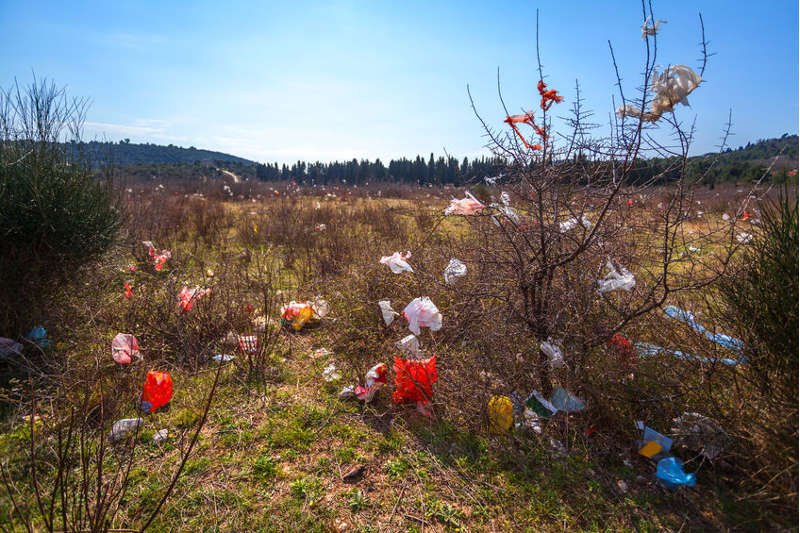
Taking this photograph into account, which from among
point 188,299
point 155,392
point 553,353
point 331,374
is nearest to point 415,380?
point 331,374

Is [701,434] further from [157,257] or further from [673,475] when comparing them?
[157,257]

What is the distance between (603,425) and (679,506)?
0.50 metres

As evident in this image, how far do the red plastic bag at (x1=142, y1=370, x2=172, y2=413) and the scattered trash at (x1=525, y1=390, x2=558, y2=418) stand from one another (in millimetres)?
2178

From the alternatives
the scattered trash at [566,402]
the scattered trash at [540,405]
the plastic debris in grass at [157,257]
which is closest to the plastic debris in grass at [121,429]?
the scattered trash at [540,405]

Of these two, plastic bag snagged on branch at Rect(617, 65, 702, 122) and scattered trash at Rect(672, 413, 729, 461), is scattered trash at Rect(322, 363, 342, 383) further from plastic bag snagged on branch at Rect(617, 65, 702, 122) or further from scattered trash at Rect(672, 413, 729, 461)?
plastic bag snagged on branch at Rect(617, 65, 702, 122)

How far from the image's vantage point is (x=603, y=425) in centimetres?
224

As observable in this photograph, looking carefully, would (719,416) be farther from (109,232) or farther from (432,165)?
(432,165)

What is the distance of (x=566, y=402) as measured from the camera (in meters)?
2.25

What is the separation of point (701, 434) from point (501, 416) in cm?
93

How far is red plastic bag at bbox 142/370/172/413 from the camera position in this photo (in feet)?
8.16

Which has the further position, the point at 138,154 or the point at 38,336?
the point at 138,154

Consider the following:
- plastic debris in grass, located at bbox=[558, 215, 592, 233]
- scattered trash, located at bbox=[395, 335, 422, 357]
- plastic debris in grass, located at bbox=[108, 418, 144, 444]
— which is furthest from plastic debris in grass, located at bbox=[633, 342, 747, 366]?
plastic debris in grass, located at bbox=[108, 418, 144, 444]

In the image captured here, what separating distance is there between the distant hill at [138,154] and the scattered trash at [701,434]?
4.73 meters

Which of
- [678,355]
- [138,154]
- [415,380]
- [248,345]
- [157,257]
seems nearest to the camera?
[678,355]
